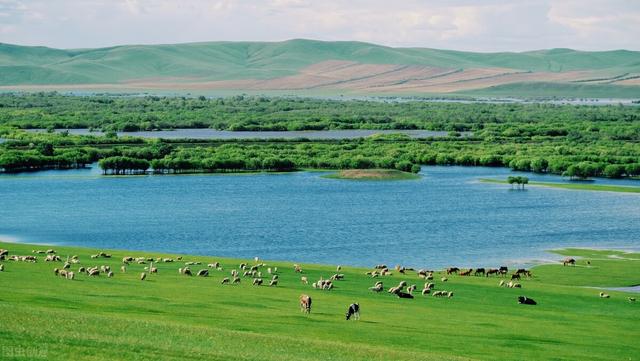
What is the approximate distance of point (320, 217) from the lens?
67875mm

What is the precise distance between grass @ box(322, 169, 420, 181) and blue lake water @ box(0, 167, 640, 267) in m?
2.06

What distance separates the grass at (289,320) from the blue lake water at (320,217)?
1118 cm

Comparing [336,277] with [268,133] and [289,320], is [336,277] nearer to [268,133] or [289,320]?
[289,320]

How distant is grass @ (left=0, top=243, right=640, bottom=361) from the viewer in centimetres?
2267

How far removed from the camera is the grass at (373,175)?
95.9m

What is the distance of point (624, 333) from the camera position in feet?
102

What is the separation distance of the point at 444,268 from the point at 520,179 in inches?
1600

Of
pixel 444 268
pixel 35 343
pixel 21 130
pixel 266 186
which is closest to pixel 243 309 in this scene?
pixel 35 343

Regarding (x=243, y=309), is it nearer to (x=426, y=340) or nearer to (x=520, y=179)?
(x=426, y=340)

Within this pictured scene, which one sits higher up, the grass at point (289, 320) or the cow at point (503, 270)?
the grass at point (289, 320)

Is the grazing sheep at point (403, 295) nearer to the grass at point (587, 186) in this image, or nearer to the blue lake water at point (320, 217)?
the blue lake water at point (320, 217)

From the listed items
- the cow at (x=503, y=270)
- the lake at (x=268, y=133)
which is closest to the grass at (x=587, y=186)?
the cow at (x=503, y=270)

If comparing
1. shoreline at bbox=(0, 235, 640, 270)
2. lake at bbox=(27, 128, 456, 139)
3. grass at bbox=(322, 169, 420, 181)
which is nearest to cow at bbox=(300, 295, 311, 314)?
shoreline at bbox=(0, 235, 640, 270)

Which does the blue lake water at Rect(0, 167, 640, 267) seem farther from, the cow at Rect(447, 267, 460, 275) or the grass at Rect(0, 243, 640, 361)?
the grass at Rect(0, 243, 640, 361)
